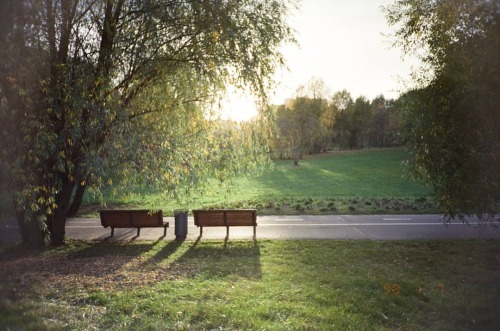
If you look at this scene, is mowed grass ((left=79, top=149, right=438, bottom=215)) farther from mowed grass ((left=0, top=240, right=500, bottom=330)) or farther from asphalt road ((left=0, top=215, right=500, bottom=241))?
mowed grass ((left=0, top=240, right=500, bottom=330))

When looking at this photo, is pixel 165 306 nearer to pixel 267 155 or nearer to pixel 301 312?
pixel 301 312

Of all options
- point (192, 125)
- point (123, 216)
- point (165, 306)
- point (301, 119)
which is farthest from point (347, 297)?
point (301, 119)

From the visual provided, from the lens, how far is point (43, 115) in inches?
325

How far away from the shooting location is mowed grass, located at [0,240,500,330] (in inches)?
231

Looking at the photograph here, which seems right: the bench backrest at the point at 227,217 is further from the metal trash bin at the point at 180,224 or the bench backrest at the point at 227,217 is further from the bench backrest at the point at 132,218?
the bench backrest at the point at 132,218

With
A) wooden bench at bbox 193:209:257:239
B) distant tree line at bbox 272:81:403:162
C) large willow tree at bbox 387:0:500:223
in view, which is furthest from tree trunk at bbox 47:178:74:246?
distant tree line at bbox 272:81:403:162

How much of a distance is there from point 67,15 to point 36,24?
1179 mm

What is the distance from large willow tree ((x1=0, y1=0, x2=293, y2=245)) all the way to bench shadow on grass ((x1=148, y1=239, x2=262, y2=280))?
1864 millimetres

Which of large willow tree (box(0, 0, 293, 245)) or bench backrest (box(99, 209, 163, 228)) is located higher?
large willow tree (box(0, 0, 293, 245))

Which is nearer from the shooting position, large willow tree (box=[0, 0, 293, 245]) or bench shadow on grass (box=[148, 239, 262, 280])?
large willow tree (box=[0, 0, 293, 245])

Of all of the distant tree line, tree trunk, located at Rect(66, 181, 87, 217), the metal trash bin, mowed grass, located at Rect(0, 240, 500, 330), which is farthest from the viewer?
the distant tree line

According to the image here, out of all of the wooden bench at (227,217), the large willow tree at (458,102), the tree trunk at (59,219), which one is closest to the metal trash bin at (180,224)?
the wooden bench at (227,217)

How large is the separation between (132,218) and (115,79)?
4.43m

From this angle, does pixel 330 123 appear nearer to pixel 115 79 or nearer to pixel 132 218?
pixel 132 218
